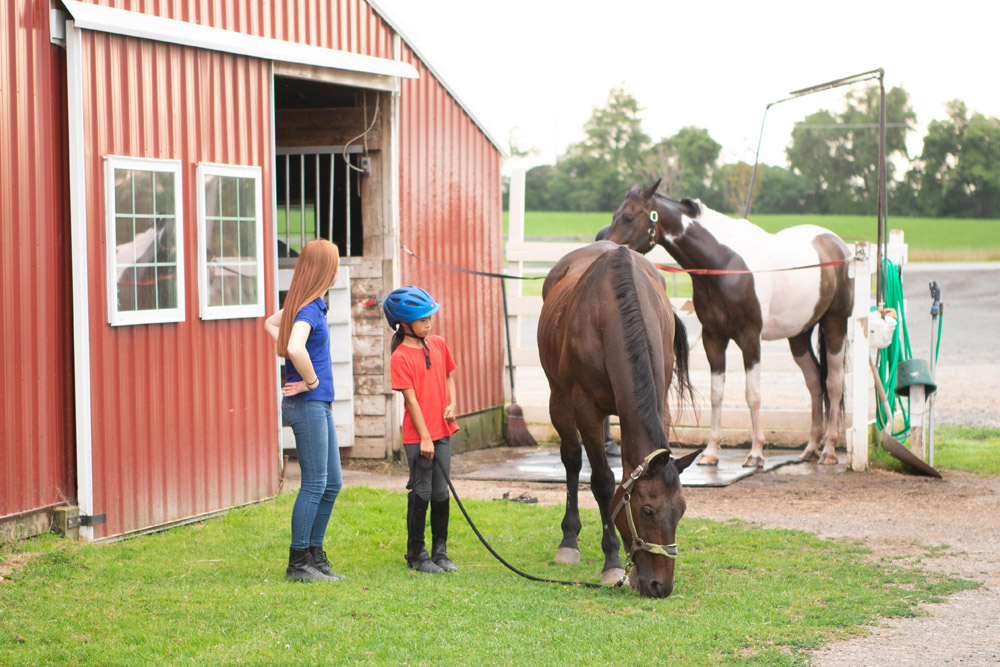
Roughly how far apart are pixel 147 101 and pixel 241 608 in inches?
129

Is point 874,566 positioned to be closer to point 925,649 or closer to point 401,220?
point 925,649

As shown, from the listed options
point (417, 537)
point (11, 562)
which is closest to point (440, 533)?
point (417, 537)

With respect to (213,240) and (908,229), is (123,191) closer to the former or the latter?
(213,240)

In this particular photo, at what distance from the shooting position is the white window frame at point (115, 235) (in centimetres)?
610

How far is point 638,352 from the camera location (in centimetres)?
488

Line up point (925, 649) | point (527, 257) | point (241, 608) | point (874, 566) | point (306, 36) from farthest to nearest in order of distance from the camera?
1. point (527, 257)
2. point (306, 36)
3. point (874, 566)
4. point (241, 608)
5. point (925, 649)

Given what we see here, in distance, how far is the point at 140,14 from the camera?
6402 mm

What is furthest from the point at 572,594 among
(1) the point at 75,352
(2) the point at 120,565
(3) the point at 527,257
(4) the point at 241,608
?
(3) the point at 527,257

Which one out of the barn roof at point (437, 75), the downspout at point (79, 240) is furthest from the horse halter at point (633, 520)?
the barn roof at point (437, 75)

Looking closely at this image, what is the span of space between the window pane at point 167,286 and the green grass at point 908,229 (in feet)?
121

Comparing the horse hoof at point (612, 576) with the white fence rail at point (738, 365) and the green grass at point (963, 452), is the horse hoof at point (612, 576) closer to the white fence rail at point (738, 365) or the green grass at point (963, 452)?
the white fence rail at point (738, 365)

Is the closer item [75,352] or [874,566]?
[874,566]

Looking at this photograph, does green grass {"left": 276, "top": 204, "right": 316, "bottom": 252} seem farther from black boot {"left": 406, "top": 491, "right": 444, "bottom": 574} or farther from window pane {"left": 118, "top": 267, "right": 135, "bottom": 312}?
black boot {"left": 406, "top": 491, "right": 444, "bottom": 574}

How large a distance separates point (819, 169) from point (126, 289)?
57134 mm
